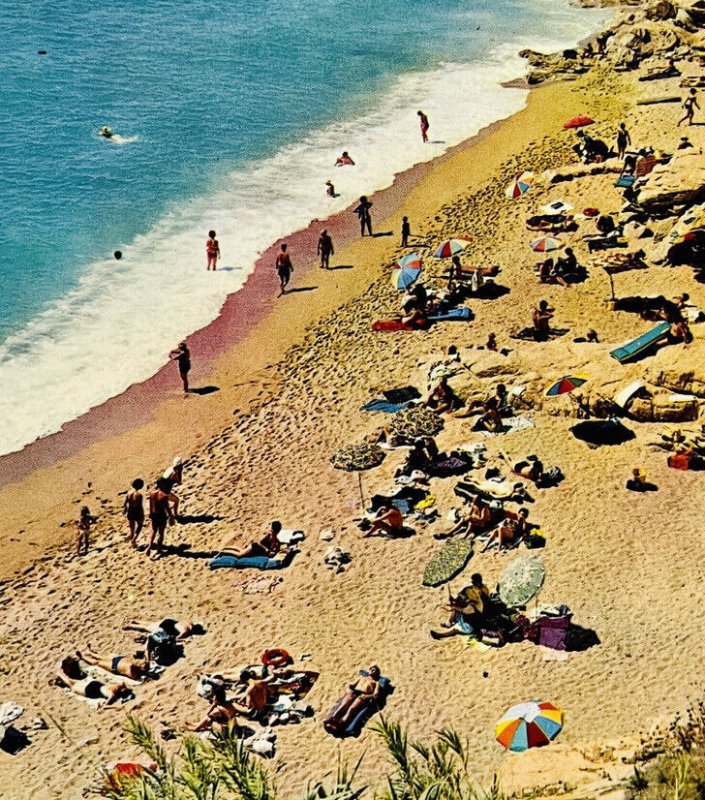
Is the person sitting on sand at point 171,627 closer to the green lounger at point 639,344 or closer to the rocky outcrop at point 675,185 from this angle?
the green lounger at point 639,344

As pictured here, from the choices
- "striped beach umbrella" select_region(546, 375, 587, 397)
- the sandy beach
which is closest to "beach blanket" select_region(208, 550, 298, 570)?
the sandy beach

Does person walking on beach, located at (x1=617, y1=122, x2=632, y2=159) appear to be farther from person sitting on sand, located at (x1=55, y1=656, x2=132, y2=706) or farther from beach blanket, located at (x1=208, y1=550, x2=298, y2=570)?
person sitting on sand, located at (x1=55, y1=656, x2=132, y2=706)

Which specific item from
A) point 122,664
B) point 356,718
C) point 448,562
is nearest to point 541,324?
point 448,562

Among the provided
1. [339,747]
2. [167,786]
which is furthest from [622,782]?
[339,747]

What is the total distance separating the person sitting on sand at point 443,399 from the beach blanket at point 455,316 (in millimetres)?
4156

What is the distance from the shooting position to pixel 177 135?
4503 cm

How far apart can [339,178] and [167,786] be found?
107 feet

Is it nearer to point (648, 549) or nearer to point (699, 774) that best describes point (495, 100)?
point (648, 549)

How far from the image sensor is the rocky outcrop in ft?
86.2

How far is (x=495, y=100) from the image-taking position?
46781 mm

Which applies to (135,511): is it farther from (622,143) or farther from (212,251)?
(622,143)

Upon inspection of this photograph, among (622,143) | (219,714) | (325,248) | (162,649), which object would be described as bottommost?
(162,649)

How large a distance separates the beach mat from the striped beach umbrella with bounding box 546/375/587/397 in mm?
3700

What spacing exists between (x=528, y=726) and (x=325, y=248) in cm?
2031
